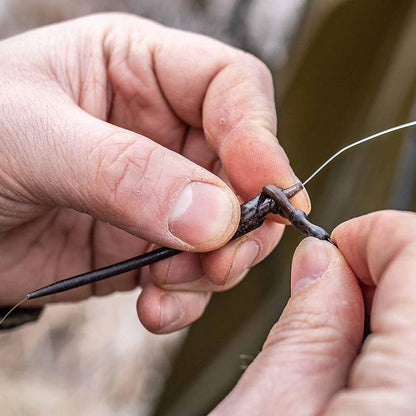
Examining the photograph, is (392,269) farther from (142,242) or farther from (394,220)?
(142,242)

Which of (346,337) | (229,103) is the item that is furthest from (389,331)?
(229,103)

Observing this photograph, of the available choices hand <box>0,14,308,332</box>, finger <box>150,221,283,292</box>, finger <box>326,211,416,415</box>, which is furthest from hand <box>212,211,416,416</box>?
finger <box>150,221,283,292</box>

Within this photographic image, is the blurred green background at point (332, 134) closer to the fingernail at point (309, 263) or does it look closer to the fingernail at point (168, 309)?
the fingernail at point (168, 309)

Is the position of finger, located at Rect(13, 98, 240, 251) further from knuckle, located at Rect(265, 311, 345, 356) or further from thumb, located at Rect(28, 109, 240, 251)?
knuckle, located at Rect(265, 311, 345, 356)

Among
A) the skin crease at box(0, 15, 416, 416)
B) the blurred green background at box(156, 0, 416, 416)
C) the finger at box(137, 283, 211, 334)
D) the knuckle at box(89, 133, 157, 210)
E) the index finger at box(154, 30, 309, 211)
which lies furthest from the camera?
the blurred green background at box(156, 0, 416, 416)

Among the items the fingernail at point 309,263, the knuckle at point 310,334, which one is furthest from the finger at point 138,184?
the knuckle at point 310,334

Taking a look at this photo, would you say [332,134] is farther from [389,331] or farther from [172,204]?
[389,331]
